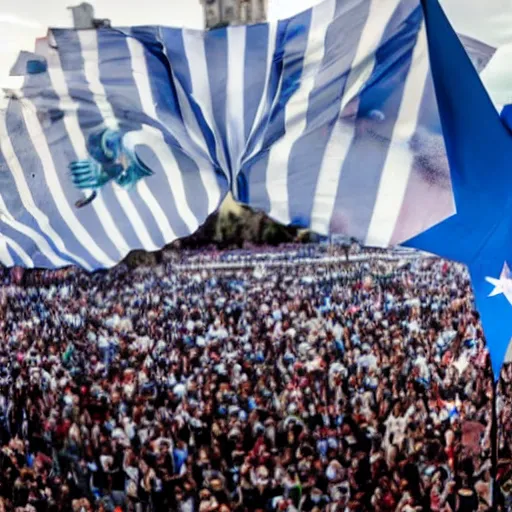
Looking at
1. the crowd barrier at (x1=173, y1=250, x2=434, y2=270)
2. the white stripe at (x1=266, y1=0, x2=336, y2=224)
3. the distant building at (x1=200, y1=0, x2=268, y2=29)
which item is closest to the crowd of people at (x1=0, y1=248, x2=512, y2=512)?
the crowd barrier at (x1=173, y1=250, x2=434, y2=270)

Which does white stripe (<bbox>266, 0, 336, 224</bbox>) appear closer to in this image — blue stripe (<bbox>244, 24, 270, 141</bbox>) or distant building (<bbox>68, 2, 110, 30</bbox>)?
blue stripe (<bbox>244, 24, 270, 141</bbox>)

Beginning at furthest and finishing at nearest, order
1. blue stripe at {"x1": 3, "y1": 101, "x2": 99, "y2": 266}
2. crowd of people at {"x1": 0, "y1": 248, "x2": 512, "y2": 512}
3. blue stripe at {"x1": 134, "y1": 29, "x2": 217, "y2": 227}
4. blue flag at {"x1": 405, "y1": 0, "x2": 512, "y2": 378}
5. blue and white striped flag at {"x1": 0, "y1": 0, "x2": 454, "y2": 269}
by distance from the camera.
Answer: blue stripe at {"x1": 3, "y1": 101, "x2": 99, "y2": 266}
crowd of people at {"x1": 0, "y1": 248, "x2": 512, "y2": 512}
blue stripe at {"x1": 134, "y1": 29, "x2": 217, "y2": 227}
blue and white striped flag at {"x1": 0, "y1": 0, "x2": 454, "y2": 269}
blue flag at {"x1": 405, "y1": 0, "x2": 512, "y2": 378}

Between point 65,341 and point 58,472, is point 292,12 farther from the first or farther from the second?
point 58,472

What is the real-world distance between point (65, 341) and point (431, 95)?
5.78ft

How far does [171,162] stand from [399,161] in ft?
2.96

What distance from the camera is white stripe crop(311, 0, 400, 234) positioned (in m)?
3.16

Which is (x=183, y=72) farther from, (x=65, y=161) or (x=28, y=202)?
(x=28, y=202)

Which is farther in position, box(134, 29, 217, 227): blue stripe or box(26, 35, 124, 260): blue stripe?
box(26, 35, 124, 260): blue stripe

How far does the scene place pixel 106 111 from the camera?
11.3 feet

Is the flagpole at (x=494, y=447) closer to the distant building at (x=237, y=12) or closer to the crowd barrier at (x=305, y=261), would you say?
the crowd barrier at (x=305, y=261)

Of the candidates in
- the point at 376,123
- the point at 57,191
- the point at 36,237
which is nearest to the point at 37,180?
the point at 57,191

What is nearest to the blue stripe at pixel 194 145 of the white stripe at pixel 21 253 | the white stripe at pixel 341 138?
the white stripe at pixel 341 138

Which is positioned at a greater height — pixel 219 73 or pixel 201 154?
pixel 219 73

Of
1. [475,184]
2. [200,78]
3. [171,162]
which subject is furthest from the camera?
[171,162]
